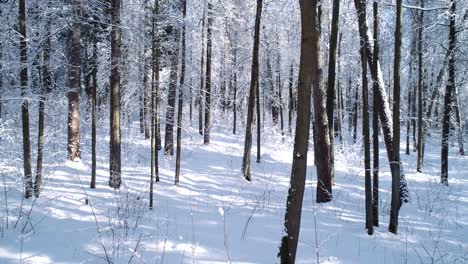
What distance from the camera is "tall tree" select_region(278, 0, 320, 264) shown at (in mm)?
4535

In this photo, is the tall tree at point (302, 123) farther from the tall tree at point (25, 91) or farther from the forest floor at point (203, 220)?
the tall tree at point (25, 91)

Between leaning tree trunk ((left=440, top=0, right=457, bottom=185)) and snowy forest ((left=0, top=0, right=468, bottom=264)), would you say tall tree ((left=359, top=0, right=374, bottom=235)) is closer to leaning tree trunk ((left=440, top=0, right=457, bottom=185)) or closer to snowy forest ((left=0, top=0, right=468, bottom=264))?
snowy forest ((left=0, top=0, right=468, bottom=264))

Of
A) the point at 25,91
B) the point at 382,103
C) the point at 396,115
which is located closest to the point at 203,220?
the point at 396,115

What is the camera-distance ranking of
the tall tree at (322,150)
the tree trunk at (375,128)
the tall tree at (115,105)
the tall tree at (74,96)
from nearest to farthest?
the tree trunk at (375,128)
the tall tree at (322,150)
the tall tree at (115,105)
the tall tree at (74,96)

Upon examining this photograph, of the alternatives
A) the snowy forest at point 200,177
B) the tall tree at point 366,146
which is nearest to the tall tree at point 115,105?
the snowy forest at point 200,177

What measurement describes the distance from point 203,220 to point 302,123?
4208 mm

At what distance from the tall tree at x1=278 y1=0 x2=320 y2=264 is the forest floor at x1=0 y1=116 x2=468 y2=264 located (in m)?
1.09

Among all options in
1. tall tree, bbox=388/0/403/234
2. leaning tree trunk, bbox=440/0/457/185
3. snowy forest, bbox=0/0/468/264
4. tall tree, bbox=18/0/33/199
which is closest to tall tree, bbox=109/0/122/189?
snowy forest, bbox=0/0/468/264

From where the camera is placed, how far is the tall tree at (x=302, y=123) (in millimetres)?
4535

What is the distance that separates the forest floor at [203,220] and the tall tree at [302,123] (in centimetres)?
109

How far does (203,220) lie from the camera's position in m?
7.86

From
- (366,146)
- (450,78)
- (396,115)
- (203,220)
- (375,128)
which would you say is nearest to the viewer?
(366,146)

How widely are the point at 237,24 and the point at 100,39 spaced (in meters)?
11.0

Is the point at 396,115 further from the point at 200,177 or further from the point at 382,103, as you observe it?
the point at 200,177
